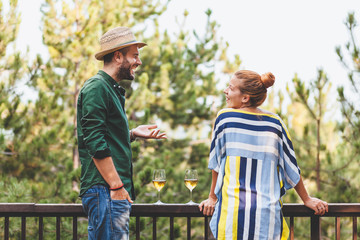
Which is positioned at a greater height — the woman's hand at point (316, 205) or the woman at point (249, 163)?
the woman at point (249, 163)

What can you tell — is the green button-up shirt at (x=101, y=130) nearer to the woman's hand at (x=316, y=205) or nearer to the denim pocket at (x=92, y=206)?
the denim pocket at (x=92, y=206)

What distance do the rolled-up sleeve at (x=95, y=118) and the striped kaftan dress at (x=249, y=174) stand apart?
0.46 m

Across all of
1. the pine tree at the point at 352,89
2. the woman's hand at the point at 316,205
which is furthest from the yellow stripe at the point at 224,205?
the pine tree at the point at 352,89

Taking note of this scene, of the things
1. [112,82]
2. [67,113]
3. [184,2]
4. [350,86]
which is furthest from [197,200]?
[112,82]

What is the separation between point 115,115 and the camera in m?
1.72

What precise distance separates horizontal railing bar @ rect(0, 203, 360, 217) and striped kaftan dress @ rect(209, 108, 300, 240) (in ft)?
1.54

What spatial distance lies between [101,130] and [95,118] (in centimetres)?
5

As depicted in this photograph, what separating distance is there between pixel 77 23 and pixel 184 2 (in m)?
3.68

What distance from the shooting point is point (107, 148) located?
159 cm

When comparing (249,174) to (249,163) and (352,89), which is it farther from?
(352,89)

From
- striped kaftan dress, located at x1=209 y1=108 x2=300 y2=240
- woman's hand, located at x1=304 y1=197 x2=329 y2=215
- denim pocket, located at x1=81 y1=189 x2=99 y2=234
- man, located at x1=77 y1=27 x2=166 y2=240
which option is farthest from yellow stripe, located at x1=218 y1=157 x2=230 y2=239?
woman's hand, located at x1=304 y1=197 x2=329 y2=215

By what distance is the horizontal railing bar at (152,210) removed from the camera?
2.11 m

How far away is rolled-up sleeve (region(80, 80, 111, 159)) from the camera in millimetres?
1581

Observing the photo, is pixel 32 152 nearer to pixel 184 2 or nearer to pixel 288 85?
pixel 288 85
